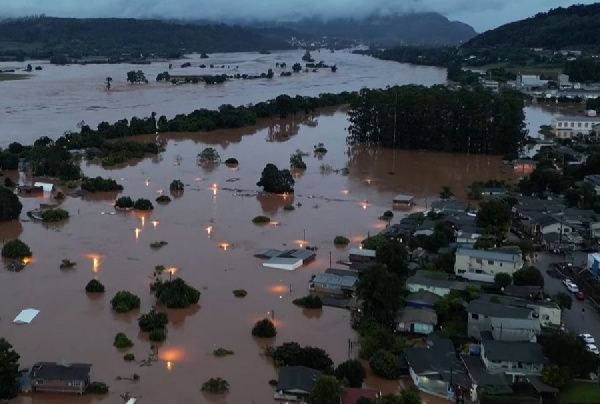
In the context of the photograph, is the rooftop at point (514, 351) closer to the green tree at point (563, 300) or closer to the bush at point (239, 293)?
the green tree at point (563, 300)

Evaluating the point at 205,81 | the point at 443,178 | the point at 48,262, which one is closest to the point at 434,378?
the point at 48,262

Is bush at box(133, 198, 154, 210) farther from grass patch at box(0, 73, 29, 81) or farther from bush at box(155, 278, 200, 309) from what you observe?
grass patch at box(0, 73, 29, 81)

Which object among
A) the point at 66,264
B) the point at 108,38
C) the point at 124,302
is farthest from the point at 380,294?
the point at 108,38

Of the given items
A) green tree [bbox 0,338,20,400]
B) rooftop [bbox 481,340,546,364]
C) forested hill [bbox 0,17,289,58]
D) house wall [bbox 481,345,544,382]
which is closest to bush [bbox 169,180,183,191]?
green tree [bbox 0,338,20,400]

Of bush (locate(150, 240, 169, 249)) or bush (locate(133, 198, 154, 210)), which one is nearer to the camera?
bush (locate(150, 240, 169, 249))

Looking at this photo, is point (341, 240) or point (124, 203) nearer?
point (341, 240)

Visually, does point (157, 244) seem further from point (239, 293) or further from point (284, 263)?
point (239, 293)

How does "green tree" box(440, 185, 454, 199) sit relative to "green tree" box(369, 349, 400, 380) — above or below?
above
